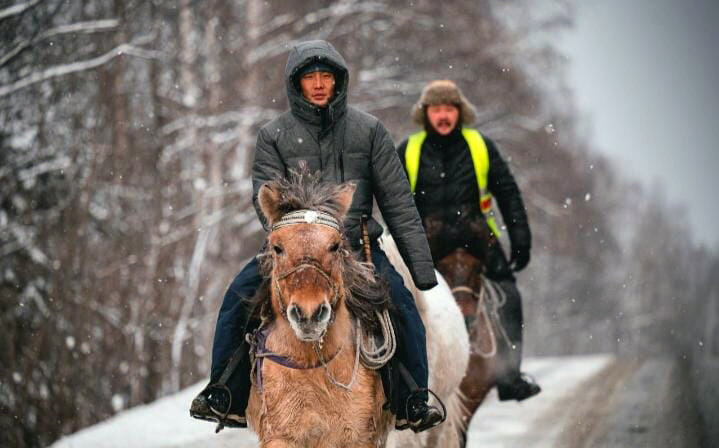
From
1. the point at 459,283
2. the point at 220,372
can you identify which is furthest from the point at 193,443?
the point at 220,372


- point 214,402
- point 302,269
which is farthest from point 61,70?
point 302,269

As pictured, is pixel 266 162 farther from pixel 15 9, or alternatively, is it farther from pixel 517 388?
pixel 15 9

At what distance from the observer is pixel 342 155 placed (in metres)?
5.07

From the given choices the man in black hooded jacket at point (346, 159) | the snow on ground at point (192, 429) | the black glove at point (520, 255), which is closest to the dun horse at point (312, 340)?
the man in black hooded jacket at point (346, 159)

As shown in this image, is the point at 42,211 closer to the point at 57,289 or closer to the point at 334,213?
the point at 57,289

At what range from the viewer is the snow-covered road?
8109 millimetres

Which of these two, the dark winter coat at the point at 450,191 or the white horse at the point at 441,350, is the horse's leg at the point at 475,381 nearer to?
the white horse at the point at 441,350

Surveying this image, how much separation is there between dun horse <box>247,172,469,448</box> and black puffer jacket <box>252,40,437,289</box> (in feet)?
1.23

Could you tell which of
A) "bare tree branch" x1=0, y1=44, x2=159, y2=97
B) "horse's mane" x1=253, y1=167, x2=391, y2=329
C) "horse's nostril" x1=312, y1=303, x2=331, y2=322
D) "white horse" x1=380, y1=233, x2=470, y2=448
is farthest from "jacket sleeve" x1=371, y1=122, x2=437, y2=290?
"bare tree branch" x1=0, y1=44, x2=159, y2=97

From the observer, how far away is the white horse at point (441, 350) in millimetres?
5645

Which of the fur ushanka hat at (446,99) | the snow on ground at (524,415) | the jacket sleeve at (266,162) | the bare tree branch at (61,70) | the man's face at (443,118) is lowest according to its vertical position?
the snow on ground at (524,415)

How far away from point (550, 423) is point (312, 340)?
625 cm

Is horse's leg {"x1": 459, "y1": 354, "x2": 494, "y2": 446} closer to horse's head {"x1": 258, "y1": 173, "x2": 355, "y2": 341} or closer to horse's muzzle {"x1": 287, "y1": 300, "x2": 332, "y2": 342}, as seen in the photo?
horse's head {"x1": 258, "y1": 173, "x2": 355, "y2": 341}

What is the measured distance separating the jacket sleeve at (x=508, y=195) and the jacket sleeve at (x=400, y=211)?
7.67 ft
